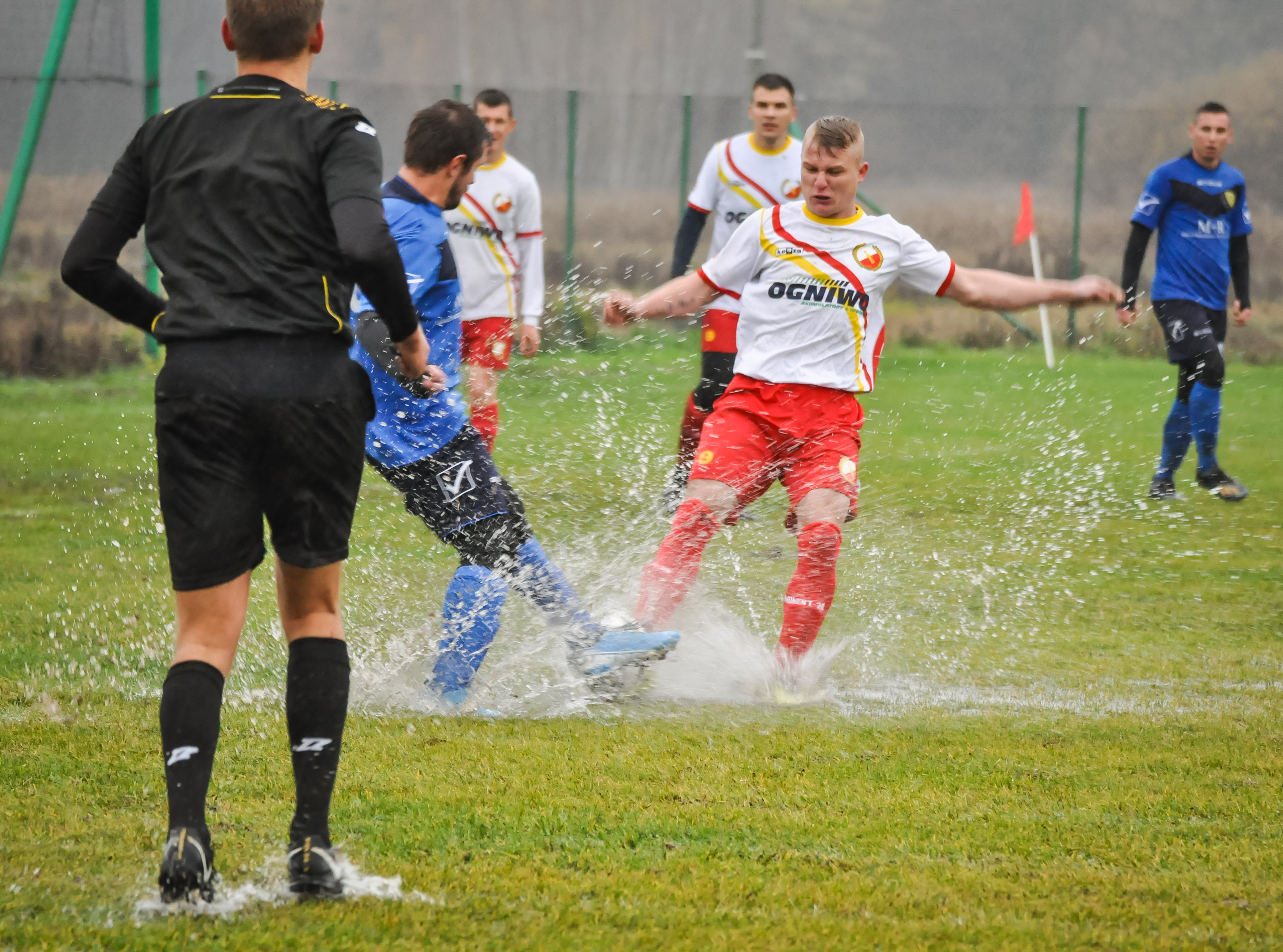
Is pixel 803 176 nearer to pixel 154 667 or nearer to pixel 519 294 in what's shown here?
pixel 154 667

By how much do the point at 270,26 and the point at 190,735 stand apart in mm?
1453

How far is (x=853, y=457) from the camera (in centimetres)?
512

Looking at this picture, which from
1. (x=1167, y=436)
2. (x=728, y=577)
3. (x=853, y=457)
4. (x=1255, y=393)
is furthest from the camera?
(x=1255, y=393)

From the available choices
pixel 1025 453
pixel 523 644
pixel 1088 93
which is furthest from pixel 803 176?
pixel 1088 93

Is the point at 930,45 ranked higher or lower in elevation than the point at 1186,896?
higher

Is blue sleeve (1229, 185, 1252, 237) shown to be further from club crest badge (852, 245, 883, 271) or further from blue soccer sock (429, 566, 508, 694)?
blue soccer sock (429, 566, 508, 694)

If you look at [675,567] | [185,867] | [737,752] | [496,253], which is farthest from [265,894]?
[496,253]

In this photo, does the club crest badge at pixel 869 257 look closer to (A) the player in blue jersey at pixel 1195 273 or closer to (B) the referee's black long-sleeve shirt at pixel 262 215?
(B) the referee's black long-sleeve shirt at pixel 262 215

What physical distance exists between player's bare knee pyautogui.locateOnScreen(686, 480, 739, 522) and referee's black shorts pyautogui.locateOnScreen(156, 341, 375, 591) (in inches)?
85.4

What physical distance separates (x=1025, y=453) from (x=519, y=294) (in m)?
4.01

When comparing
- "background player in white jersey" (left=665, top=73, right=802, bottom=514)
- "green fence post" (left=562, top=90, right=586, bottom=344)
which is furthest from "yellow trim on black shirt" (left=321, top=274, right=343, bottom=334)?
"green fence post" (left=562, top=90, right=586, bottom=344)

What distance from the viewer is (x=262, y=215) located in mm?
2973

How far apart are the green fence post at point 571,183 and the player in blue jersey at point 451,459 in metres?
12.8

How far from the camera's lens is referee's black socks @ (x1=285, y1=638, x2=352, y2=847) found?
3.03m
